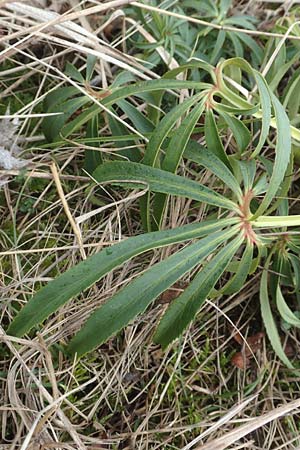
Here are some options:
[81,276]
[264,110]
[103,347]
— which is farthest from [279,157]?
[103,347]

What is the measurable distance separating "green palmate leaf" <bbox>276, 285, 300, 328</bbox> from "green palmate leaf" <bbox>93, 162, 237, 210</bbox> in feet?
0.90

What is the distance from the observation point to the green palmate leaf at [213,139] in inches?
47.6

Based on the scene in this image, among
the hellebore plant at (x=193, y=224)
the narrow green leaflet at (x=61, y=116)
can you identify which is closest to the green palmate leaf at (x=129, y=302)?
the hellebore plant at (x=193, y=224)

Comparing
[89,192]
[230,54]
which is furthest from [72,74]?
[230,54]

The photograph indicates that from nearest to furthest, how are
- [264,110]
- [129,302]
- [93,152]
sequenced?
[129,302] → [264,110] → [93,152]

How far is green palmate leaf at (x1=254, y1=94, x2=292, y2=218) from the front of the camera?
3.73 feet

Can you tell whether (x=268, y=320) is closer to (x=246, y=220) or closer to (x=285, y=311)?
(x=285, y=311)

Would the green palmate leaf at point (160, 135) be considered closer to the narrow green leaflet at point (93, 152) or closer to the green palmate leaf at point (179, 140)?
the green palmate leaf at point (179, 140)

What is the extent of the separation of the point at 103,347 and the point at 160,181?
0.41 meters

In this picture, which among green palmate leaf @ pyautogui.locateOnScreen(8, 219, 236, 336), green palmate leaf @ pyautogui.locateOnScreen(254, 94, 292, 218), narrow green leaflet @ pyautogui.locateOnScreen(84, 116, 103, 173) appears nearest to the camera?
green palmate leaf @ pyautogui.locateOnScreen(8, 219, 236, 336)

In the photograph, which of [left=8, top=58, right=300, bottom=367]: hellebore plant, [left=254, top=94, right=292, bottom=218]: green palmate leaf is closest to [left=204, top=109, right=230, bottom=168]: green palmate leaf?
[left=8, top=58, right=300, bottom=367]: hellebore plant

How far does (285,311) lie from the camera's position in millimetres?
1337

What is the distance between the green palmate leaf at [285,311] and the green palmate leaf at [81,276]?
0.32 meters

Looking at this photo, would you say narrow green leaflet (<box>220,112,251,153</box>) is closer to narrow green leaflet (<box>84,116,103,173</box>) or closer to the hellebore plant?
the hellebore plant
